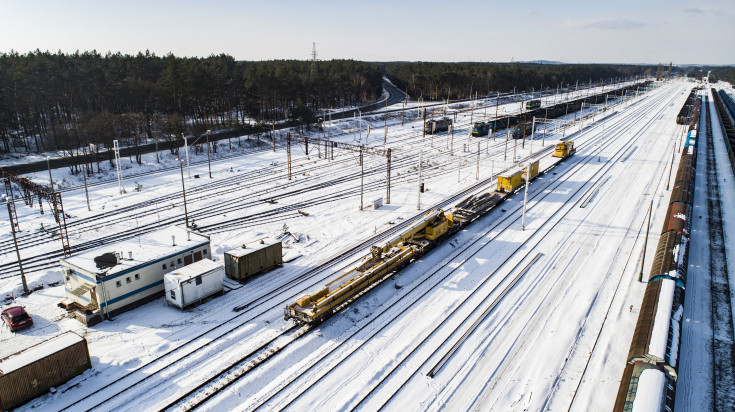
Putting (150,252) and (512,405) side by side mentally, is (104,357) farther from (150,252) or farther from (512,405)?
(512,405)

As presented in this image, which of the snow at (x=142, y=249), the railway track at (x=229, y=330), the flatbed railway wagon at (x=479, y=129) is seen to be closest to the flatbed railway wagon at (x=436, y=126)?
the flatbed railway wagon at (x=479, y=129)

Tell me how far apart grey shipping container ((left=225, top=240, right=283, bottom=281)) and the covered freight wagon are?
5.64 feet

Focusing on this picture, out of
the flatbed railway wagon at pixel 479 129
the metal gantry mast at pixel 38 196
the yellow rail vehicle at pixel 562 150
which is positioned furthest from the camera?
the flatbed railway wagon at pixel 479 129

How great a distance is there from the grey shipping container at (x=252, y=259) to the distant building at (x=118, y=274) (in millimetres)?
2323

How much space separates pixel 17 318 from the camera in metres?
22.6

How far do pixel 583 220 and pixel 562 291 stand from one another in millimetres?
15070

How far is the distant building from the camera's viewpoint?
23.5 meters

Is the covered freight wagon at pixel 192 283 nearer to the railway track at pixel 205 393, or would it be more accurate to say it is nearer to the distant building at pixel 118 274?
the distant building at pixel 118 274

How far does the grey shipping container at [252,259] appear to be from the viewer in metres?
27.8

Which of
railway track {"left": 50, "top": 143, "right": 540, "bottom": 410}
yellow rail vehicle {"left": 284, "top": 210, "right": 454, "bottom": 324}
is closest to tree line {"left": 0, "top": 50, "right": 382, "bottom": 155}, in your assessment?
railway track {"left": 50, "top": 143, "right": 540, "bottom": 410}

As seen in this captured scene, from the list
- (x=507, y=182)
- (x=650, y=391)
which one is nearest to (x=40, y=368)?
(x=650, y=391)

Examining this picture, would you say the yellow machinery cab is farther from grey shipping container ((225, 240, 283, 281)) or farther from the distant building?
the distant building

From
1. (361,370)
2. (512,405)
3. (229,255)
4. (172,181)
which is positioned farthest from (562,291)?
(172,181)

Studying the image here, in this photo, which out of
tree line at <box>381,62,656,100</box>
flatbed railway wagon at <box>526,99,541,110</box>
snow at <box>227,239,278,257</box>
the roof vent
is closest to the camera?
the roof vent
